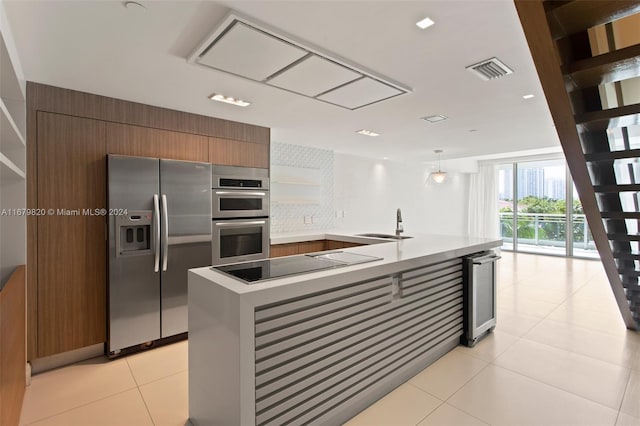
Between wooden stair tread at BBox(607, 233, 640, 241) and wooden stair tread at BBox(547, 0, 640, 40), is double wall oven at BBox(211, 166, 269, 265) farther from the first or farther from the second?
wooden stair tread at BBox(607, 233, 640, 241)

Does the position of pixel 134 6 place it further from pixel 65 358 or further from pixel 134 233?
pixel 65 358

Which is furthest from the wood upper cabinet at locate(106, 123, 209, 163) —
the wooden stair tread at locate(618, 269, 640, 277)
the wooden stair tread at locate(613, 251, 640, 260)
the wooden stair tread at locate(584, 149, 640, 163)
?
the wooden stair tread at locate(618, 269, 640, 277)

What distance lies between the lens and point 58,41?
76.6 inches

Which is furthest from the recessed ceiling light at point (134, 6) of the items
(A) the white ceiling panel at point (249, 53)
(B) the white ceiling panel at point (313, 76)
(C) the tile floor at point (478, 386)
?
(C) the tile floor at point (478, 386)

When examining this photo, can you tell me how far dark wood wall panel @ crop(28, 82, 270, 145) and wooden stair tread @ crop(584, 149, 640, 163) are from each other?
328cm

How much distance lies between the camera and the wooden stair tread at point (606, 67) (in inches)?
58.5

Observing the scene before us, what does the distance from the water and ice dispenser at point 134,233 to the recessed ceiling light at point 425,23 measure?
2.75m

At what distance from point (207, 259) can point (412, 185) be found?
5.59 meters

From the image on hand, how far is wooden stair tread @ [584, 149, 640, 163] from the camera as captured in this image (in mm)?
1937

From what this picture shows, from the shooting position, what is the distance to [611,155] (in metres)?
2.04

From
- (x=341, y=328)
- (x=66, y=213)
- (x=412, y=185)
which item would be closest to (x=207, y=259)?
(x=66, y=213)

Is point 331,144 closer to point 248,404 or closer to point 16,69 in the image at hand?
point 16,69

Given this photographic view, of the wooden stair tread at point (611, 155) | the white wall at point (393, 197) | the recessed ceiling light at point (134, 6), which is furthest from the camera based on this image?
the white wall at point (393, 197)

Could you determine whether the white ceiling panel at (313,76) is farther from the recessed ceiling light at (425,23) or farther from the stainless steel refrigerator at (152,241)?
the stainless steel refrigerator at (152,241)
